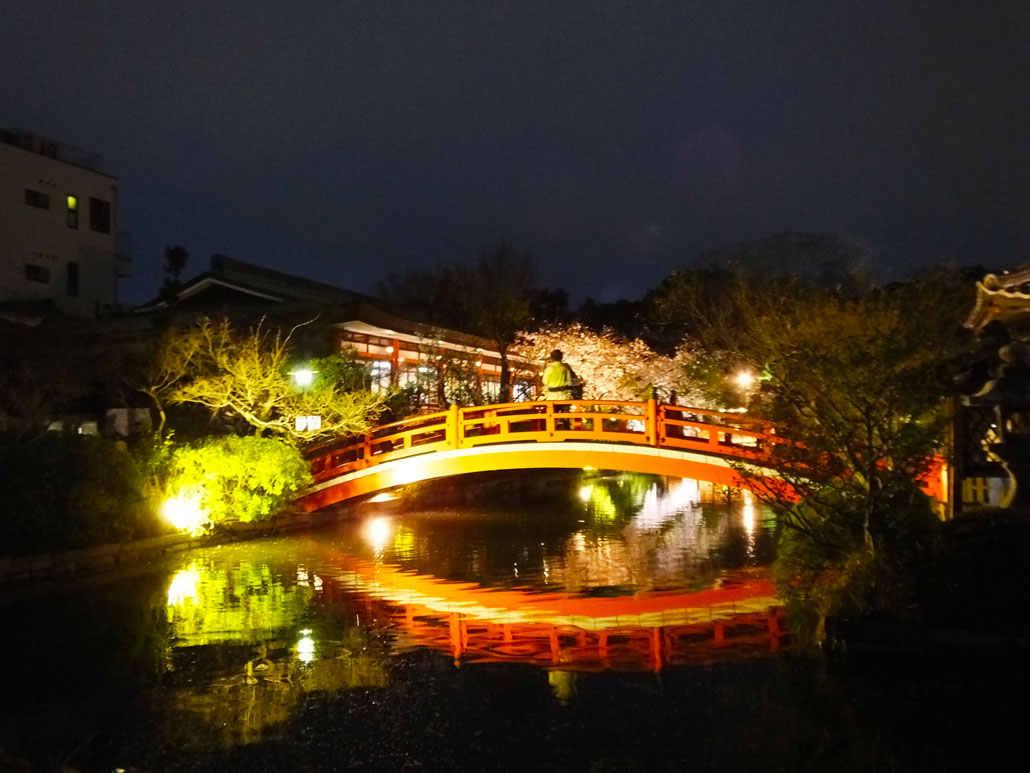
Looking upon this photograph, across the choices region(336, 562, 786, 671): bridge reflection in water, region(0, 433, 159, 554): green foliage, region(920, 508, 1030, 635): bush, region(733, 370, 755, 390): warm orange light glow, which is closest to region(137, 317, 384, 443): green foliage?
region(0, 433, 159, 554): green foliage

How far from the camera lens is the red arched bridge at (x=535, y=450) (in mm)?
16922

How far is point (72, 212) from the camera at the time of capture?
33.0 meters

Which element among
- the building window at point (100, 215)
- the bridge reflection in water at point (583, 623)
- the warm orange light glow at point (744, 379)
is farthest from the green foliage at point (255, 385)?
the building window at point (100, 215)

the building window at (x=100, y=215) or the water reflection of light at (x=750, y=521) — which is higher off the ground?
the building window at (x=100, y=215)

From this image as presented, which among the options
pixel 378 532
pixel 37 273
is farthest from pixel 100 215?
pixel 378 532

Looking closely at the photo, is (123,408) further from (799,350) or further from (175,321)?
(799,350)

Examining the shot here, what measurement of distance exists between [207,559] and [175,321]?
911cm

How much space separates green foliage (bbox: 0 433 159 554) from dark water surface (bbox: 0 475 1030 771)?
1.12 metres

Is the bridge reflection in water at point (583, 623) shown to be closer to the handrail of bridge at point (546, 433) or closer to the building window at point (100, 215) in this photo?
the handrail of bridge at point (546, 433)

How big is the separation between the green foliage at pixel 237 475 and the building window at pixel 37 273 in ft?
57.0

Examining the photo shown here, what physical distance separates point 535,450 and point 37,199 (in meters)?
22.4

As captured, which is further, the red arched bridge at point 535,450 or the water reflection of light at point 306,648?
the red arched bridge at point 535,450

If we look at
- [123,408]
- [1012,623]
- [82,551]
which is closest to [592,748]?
[1012,623]

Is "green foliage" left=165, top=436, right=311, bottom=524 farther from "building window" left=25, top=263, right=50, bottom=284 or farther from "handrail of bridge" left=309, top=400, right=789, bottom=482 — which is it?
"building window" left=25, top=263, right=50, bottom=284
